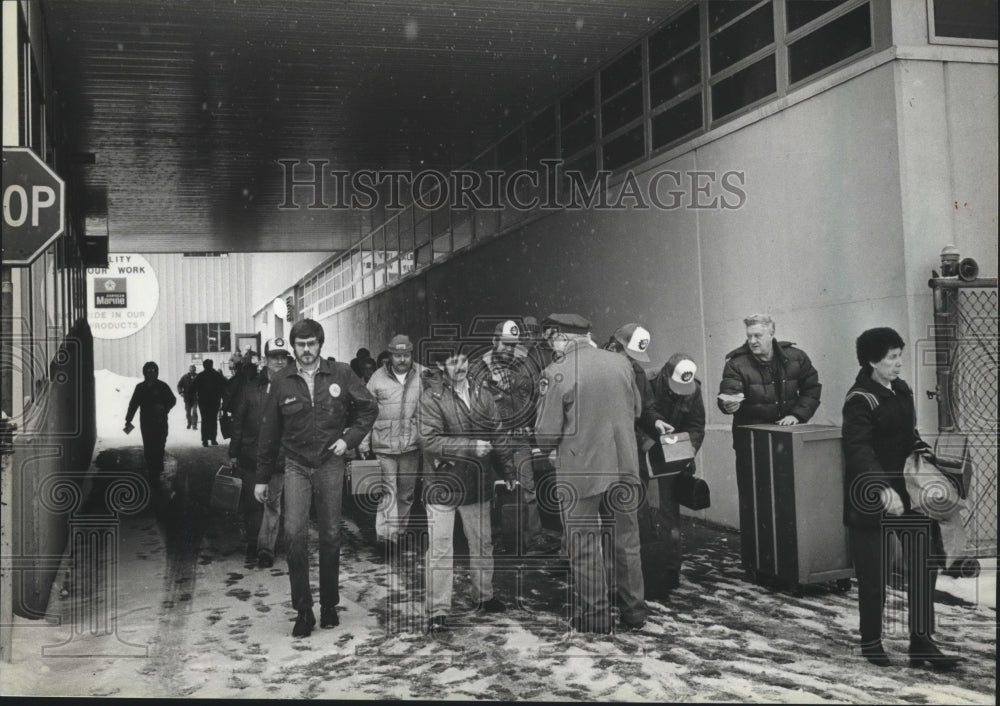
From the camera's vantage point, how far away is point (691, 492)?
6.79 metres

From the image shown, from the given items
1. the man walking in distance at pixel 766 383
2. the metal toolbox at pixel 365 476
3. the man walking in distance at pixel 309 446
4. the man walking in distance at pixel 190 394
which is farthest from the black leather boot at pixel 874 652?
the man walking in distance at pixel 190 394

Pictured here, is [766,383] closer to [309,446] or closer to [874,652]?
[874,652]

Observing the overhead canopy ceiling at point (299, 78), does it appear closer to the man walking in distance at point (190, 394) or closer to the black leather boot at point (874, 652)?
the man walking in distance at point (190, 394)

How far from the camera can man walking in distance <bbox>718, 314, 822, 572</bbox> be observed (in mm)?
7277

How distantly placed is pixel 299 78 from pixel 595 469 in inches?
330

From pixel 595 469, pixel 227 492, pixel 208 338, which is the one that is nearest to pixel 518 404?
pixel 595 469

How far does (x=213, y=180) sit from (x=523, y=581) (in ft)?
42.5

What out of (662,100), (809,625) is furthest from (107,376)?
(809,625)

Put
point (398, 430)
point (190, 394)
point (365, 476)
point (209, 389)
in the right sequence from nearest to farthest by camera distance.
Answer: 1. point (398, 430)
2. point (365, 476)
3. point (209, 389)
4. point (190, 394)

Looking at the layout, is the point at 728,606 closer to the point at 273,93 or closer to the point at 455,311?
the point at 273,93

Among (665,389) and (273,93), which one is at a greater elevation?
(273,93)

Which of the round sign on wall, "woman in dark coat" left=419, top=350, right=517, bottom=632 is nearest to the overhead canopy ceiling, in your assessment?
"woman in dark coat" left=419, top=350, right=517, bottom=632

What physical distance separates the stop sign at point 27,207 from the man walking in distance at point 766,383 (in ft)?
15.2

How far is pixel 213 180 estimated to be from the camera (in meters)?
18.2
